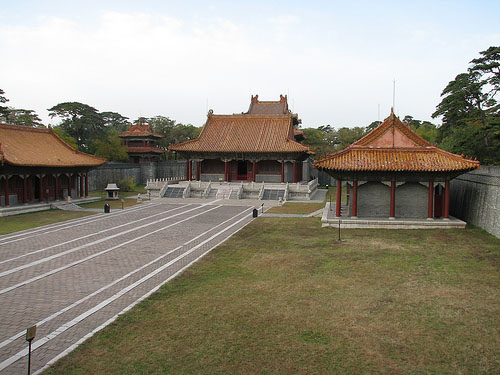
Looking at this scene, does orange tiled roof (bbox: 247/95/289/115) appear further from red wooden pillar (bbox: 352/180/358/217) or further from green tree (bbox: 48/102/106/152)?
red wooden pillar (bbox: 352/180/358/217)

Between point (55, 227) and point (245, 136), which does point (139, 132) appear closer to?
point (245, 136)

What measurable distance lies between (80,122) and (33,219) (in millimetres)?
39119

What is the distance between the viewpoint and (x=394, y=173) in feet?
76.9

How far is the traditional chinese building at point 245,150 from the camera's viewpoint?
43.2m

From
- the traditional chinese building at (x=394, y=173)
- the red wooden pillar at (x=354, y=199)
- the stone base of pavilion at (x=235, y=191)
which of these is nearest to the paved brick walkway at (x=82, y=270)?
the red wooden pillar at (x=354, y=199)

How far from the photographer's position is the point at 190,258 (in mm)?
16078

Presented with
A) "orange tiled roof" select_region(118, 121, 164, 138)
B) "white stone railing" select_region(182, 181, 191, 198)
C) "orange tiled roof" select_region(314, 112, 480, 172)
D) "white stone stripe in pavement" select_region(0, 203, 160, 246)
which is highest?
"orange tiled roof" select_region(118, 121, 164, 138)

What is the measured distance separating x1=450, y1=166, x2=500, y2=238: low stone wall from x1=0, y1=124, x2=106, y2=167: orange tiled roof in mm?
27657

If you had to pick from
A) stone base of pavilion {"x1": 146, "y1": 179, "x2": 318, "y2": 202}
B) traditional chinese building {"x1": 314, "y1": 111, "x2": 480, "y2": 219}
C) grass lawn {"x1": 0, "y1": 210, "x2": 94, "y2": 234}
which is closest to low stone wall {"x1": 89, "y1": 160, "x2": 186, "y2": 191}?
stone base of pavilion {"x1": 146, "y1": 179, "x2": 318, "y2": 202}

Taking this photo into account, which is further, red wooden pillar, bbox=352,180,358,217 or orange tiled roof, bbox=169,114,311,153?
orange tiled roof, bbox=169,114,311,153

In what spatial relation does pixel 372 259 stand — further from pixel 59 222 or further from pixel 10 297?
pixel 59 222

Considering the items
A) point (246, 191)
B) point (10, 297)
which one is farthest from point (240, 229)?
point (246, 191)

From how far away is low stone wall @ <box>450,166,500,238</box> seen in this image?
2058 centimetres

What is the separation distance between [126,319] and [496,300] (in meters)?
9.35
